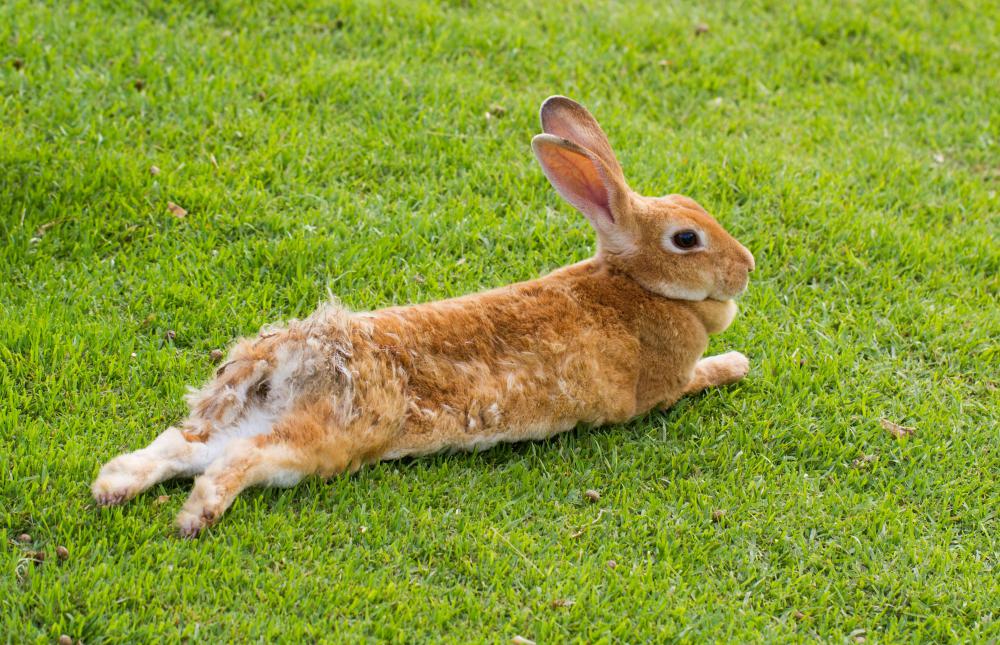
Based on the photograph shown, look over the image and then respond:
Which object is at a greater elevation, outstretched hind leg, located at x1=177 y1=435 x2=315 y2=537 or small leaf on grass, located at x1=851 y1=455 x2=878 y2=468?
outstretched hind leg, located at x1=177 y1=435 x2=315 y2=537

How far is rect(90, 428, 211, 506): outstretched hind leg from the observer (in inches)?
147

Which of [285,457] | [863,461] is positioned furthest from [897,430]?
[285,457]

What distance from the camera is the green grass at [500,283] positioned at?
145 inches

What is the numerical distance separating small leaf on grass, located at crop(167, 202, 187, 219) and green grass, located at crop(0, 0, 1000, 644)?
41mm

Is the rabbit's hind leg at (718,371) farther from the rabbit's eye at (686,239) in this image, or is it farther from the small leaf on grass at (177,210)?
the small leaf on grass at (177,210)

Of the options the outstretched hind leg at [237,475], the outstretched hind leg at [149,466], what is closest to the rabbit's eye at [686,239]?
the outstretched hind leg at [237,475]

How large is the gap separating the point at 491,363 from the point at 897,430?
1686mm

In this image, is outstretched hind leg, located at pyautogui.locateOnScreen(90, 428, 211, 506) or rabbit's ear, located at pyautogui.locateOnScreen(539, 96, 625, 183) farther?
rabbit's ear, located at pyautogui.locateOnScreen(539, 96, 625, 183)

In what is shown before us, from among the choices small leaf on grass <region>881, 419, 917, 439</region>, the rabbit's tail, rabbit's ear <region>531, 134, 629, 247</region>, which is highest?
rabbit's ear <region>531, 134, 629, 247</region>

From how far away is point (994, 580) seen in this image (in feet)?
13.1

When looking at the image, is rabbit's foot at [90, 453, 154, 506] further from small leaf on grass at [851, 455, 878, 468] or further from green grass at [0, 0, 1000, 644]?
small leaf on grass at [851, 455, 878, 468]

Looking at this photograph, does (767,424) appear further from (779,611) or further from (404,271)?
(404,271)

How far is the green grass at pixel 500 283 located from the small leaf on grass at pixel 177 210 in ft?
0.13

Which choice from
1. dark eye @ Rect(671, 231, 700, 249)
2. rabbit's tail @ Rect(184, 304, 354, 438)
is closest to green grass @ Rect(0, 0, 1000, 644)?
rabbit's tail @ Rect(184, 304, 354, 438)
